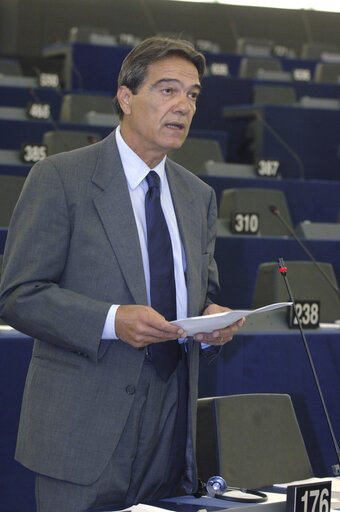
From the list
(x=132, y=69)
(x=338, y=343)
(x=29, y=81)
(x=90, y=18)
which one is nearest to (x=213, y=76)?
(x=29, y=81)

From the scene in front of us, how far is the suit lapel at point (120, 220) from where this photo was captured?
1.75 meters

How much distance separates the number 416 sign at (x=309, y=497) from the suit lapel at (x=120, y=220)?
46 centimetres

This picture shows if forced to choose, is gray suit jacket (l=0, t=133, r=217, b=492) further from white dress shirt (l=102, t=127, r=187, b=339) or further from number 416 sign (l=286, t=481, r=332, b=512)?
number 416 sign (l=286, t=481, r=332, b=512)

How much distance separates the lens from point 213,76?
314 inches

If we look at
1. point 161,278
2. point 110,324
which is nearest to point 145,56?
point 161,278

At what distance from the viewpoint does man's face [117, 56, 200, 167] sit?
5.97ft

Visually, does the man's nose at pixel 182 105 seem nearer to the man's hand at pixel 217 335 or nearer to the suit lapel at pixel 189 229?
the suit lapel at pixel 189 229

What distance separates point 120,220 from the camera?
1784mm

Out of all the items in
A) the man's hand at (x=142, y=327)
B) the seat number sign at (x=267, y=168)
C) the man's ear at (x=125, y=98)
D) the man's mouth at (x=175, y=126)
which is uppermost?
Result: the seat number sign at (x=267, y=168)

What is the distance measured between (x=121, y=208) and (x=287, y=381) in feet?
4.86

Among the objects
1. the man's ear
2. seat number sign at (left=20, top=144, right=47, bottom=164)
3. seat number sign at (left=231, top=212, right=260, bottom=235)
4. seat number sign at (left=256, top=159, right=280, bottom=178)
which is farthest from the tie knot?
seat number sign at (left=256, top=159, right=280, bottom=178)

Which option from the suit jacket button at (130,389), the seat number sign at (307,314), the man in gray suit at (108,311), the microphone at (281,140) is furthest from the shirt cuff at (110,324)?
the microphone at (281,140)

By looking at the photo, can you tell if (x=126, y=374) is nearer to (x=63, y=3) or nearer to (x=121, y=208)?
(x=121, y=208)

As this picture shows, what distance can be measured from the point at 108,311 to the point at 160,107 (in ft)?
1.40
